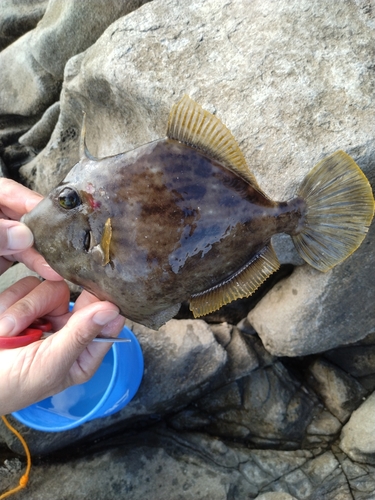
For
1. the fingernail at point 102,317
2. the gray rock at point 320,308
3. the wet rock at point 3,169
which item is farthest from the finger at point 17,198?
the gray rock at point 320,308

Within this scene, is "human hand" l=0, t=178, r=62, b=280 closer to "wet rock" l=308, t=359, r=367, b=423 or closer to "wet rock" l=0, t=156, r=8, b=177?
"wet rock" l=0, t=156, r=8, b=177

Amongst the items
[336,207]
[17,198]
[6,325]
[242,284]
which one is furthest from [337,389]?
[17,198]

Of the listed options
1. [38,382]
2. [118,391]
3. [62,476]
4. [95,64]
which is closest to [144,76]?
[95,64]

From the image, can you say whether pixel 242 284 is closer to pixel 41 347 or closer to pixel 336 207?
pixel 336 207

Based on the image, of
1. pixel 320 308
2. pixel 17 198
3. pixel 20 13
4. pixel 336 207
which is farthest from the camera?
pixel 20 13

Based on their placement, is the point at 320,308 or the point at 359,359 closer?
the point at 320,308

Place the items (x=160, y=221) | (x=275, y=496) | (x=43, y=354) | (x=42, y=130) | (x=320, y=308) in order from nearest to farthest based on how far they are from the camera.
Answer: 1. (x=160, y=221)
2. (x=43, y=354)
3. (x=320, y=308)
4. (x=275, y=496)
5. (x=42, y=130)

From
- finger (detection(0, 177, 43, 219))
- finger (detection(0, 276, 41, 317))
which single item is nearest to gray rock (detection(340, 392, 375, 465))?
finger (detection(0, 276, 41, 317))
